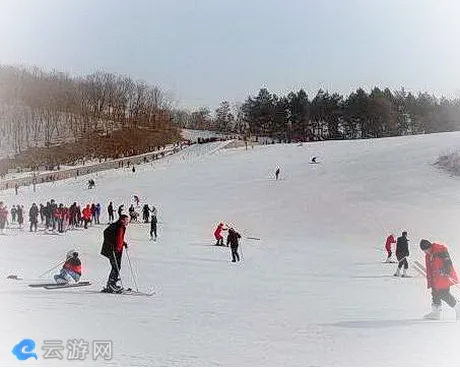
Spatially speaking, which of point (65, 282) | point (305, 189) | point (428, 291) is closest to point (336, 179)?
point (305, 189)

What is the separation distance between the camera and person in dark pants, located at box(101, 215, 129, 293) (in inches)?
396

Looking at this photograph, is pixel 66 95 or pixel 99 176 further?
pixel 66 95

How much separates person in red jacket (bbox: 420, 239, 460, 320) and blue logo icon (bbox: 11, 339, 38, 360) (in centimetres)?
584

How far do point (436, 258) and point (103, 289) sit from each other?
592cm

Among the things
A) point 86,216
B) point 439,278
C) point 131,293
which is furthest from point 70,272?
point 86,216

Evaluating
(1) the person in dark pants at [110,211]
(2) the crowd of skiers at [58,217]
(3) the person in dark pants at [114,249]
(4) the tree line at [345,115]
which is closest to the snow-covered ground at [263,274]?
(3) the person in dark pants at [114,249]

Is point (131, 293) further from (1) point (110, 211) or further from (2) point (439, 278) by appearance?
(1) point (110, 211)

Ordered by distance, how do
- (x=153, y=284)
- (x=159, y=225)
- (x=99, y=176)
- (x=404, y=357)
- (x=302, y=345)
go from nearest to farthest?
(x=404, y=357)
(x=302, y=345)
(x=153, y=284)
(x=159, y=225)
(x=99, y=176)

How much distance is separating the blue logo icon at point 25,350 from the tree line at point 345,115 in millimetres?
74416

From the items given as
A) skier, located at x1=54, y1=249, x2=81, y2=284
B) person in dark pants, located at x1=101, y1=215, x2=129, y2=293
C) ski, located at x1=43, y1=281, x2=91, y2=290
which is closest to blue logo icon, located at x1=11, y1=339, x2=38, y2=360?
person in dark pants, located at x1=101, y1=215, x2=129, y2=293

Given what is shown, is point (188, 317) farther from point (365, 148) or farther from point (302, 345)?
point (365, 148)

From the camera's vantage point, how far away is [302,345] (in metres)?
6.43

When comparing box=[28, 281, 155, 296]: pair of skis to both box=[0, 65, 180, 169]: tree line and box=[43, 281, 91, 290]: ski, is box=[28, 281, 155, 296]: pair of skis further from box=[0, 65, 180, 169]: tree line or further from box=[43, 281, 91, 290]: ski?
box=[0, 65, 180, 169]: tree line


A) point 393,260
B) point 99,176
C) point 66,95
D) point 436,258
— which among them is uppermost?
point 66,95
